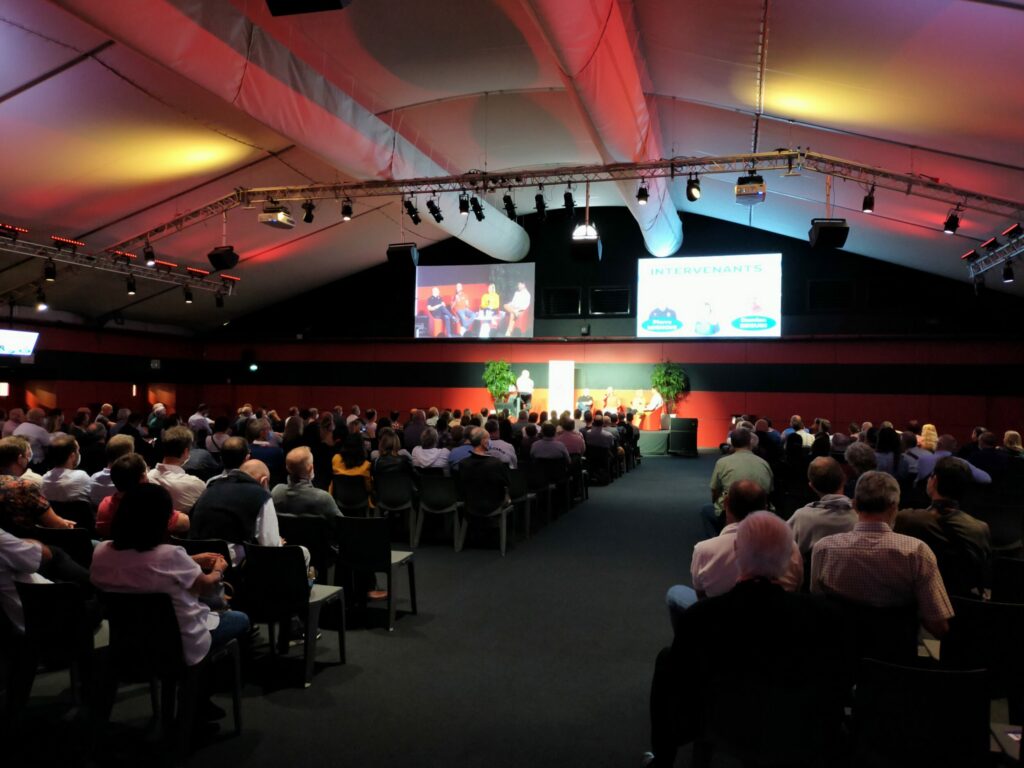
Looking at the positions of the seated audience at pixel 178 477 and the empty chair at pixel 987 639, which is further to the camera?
the seated audience at pixel 178 477

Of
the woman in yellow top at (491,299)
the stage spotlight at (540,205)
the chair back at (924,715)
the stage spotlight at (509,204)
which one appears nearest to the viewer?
the chair back at (924,715)

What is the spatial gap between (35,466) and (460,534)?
4.83 m

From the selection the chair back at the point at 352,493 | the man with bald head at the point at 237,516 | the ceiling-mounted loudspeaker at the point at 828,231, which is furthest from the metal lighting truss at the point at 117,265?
the ceiling-mounted loudspeaker at the point at 828,231

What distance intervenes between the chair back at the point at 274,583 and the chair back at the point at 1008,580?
10.9 ft

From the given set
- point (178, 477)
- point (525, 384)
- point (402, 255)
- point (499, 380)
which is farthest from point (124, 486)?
point (525, 384)

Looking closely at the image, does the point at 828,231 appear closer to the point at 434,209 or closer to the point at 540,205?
the point at 540,205

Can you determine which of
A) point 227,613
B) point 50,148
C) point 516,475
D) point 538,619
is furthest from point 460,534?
point 50,148

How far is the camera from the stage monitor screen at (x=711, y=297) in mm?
15391

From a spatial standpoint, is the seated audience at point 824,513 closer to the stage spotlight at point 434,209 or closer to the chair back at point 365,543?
the chair back at point 365,543

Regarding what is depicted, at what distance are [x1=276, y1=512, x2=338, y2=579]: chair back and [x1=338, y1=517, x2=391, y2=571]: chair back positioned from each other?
0.16m

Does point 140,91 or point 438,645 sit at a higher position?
point 140,91

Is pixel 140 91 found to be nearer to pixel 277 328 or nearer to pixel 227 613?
pixel 227 613

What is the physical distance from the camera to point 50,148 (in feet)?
28.3

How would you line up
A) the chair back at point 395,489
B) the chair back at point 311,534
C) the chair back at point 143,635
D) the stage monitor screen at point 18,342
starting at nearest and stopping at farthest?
the chair back at point 143,635, the chair back at point 311,534, the chair back at point 395,489, the stage monitor screen at point 18,342
